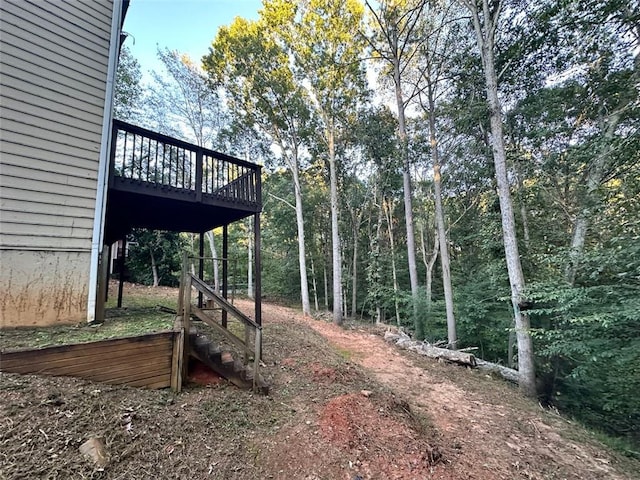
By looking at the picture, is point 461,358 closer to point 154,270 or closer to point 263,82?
point 263,82

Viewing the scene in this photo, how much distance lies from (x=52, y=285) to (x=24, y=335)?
28.4 inches

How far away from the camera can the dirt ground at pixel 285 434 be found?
6.54 feet

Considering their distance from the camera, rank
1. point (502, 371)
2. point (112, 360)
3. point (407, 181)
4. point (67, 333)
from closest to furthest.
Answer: point (112, 360), point (67, 333), point (502, 371), point (407, 181)

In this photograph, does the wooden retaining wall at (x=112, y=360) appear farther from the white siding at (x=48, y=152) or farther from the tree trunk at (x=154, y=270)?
the tree trunk at (x=154, y=270)

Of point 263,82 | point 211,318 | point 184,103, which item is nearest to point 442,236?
point 211,318

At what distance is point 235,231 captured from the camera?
19406 millimetres

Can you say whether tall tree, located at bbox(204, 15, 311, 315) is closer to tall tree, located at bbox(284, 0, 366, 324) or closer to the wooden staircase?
tall tree, located at bbox(284, 0, 366, 324)

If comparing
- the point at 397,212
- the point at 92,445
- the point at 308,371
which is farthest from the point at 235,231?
the point at 92,445

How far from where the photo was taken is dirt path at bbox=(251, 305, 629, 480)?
9.00 ft

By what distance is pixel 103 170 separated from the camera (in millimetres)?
3840

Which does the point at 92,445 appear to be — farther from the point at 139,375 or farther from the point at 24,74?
the point at 24,74

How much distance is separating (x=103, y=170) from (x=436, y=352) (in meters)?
8.05

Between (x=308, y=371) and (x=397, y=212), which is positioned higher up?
(x=397, y=212)

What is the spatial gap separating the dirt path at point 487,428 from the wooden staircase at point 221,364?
93.6 inches
